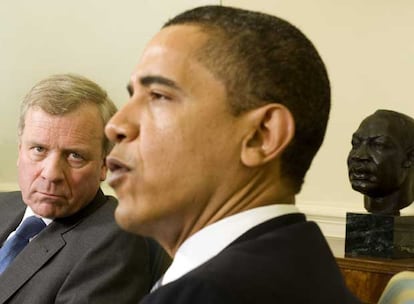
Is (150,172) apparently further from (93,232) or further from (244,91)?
(93,232)

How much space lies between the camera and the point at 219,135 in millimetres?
1065

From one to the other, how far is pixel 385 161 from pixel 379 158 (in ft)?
0.07

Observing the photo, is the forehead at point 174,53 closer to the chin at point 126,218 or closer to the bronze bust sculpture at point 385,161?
the chin at point 126,218

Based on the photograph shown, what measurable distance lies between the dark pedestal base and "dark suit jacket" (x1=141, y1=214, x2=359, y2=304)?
A: 1193mm

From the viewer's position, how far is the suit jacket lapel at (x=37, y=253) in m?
1.73

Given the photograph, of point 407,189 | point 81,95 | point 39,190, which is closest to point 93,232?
point 39,190

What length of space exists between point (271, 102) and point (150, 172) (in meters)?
0.21

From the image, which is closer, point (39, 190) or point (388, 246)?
point (39, 190)

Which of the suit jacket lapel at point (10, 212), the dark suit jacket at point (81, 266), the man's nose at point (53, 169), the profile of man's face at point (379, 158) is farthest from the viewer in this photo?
the profile of man's face at point (379, 158)

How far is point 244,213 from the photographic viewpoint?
1056mm

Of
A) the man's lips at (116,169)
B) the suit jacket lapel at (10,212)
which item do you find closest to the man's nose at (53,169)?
the suit jacket lapel at (10,212)

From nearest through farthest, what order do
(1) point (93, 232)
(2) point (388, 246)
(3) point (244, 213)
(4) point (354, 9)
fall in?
1. (3) point (244, 213)
2. (1) point (93, 232)
3. (2) point (388, 246)
4. (4) point (354, 9)

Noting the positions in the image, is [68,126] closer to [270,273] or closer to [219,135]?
[219,135]

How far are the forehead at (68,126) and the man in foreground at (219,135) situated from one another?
718mm
